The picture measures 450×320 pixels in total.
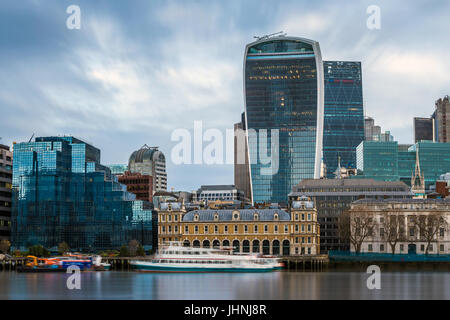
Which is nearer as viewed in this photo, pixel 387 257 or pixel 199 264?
pixel 199 264

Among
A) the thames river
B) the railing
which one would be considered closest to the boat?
the thames river

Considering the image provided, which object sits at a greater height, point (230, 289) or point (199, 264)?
point (199, 264)

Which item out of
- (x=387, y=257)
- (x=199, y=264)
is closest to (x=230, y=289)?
(x=199, y=264)

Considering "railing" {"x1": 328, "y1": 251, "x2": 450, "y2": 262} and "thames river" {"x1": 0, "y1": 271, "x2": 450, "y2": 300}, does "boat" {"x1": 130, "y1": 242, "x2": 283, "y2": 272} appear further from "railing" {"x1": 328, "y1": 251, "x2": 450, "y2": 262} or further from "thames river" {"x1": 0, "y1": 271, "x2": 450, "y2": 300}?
"railing" {"x1": 328, "y1": 251, "x2": 450, "y2": 262}

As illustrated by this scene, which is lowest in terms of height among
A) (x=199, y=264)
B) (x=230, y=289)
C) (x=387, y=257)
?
(x=230, y=289)

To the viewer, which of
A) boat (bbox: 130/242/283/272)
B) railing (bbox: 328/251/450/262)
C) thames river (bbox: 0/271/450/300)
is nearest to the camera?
thames river (bbox: 0/271/450/300)

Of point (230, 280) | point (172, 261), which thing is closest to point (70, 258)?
point (172, 261)

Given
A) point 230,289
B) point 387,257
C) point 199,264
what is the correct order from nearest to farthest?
1. point 230,289
2. point 199,264
3. point 387,257

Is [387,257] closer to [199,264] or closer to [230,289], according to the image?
[199,264]

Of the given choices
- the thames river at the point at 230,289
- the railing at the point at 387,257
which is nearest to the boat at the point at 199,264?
the thames river at the point at 230,289
